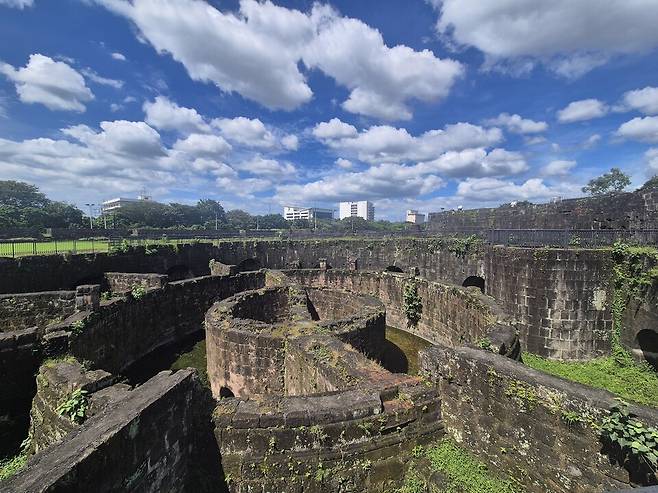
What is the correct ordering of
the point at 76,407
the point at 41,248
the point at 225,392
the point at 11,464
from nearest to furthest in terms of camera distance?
the point at 76,407 < the point at 11,464 < the point at 225,392 < the point at 41,248

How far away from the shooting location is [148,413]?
4.11 meters

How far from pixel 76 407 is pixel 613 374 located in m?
15.4

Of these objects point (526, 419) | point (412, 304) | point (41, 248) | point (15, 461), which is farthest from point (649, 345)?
point (41, 248)

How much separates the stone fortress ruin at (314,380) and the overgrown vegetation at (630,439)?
2.4 inches

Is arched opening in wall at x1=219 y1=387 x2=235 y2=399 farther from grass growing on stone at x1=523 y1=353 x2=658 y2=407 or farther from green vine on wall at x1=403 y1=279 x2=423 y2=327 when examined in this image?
green vine on wall at x1=403 y1=279 x2=423 y2=327

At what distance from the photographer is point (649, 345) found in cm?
1099

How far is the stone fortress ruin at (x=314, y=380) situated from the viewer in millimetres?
4051

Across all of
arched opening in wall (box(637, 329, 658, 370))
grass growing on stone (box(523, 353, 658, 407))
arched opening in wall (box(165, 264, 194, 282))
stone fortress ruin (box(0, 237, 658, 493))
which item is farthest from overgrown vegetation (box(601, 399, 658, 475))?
arched opening in wall (box(165, 264, 194, 282))

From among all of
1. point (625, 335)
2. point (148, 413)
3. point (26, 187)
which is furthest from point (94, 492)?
point (26, 187)

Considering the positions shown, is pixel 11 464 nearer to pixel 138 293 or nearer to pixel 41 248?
pixel 138 293

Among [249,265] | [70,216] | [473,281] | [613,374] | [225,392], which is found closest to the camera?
[225,392]

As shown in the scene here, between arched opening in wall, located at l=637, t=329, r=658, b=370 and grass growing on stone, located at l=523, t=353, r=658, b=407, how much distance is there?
28 centimetres

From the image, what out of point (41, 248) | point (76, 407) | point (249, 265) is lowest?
point (249, 265)

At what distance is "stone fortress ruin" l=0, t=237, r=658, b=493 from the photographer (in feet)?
13.3
